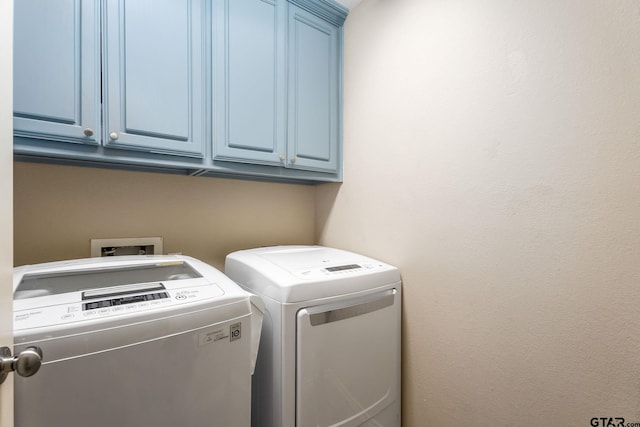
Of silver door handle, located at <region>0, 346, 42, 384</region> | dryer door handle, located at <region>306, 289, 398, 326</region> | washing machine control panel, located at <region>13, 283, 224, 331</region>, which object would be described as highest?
washing machine control panel, located at <region>13, 283, 224, 331</region>

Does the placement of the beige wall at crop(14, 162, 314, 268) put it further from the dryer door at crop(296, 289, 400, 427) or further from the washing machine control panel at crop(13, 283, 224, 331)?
the dryer door at crop(296, 289, 400, 427)

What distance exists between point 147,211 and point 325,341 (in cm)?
99

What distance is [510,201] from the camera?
0.96m

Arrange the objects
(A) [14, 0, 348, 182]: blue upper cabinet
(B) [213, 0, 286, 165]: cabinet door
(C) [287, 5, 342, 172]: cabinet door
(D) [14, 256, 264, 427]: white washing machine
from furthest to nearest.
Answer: (C) [287, 5, 342, 172]: cabinet door → (B) [213, 0, 286, 165]: cabinet door → (A) [14, 0, 348, 182]: blue upper cabinet → (D) [14, 256, 264, 427]: white washing machine

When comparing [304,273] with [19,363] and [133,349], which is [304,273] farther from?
[19,363]

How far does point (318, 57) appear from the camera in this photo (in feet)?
4.99

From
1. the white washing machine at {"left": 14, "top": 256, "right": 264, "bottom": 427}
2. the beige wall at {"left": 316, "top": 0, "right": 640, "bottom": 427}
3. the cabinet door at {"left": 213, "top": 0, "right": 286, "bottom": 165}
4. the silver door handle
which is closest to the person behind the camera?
the silver door handle

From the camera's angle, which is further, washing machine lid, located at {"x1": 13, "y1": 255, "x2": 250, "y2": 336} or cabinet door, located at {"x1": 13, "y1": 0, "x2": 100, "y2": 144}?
cabinet door, located at {"x1": 13, "y1": 0, "x2": 100, "y2": 144}

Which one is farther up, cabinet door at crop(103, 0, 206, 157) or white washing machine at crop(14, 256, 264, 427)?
cabinet door at crop(103, 0, 206, 157)

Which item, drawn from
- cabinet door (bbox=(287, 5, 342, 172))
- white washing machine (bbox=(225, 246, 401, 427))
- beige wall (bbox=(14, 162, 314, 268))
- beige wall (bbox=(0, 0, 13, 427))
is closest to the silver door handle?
beige wall (bbox=(0, 0, 13, 427))

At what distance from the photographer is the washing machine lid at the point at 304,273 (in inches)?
38.6

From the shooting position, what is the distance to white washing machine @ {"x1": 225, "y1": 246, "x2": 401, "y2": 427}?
959 mm

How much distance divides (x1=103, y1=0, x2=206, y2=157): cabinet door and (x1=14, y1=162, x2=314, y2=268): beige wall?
1.14 ft

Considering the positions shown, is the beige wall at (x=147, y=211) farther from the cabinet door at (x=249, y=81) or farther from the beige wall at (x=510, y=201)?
the beige wall at (x=510, y=201)
